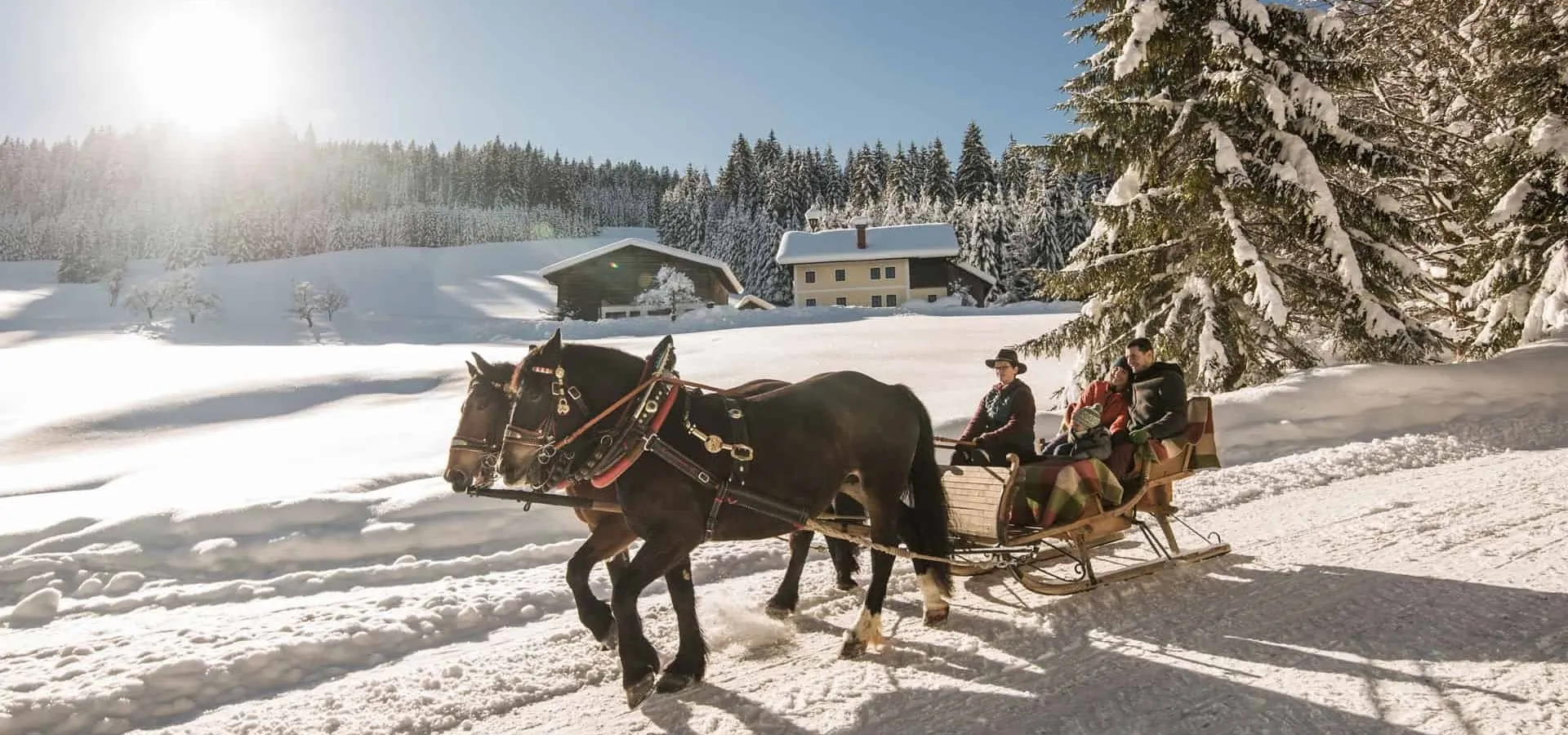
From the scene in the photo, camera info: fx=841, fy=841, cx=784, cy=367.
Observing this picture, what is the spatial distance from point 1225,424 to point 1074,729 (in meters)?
8.28

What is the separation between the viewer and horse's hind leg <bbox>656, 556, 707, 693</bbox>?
4.44 m

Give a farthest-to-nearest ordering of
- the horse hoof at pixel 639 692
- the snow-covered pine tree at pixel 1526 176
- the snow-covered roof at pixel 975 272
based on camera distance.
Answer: the snow-covered roof at pixel 975 272
the snow-covered pine tree at pixel 1526 176
the horse hoof at pixel 639 692

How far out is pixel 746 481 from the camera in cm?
479

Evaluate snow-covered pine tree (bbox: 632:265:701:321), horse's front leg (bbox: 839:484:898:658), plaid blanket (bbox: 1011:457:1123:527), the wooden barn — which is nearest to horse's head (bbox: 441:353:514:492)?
horse's front leg (bbox: 839:484:898:658)

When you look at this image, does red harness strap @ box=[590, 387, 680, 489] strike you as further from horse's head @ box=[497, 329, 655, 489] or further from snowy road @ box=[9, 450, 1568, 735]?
snowy road @ box=[9, 450, 1568, 735]

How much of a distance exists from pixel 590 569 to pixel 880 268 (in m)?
56.4

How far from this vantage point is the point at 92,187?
5527 inches

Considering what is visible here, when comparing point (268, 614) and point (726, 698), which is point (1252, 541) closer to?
point (726, 698)

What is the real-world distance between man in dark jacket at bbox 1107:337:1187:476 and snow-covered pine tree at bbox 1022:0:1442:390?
18.0 ft

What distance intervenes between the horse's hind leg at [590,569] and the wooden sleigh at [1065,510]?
213 cm

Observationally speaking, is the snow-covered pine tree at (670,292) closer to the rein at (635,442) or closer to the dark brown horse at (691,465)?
the dark brown horse at (691,465)

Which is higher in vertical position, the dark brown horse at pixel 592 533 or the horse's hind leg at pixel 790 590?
the dark brown horse at pixel 592 533

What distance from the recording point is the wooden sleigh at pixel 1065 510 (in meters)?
5.52

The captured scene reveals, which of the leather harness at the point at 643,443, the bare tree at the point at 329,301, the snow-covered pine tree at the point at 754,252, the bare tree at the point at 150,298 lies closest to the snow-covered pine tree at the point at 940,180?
the snow-covered pine tree at the point at 754,252
